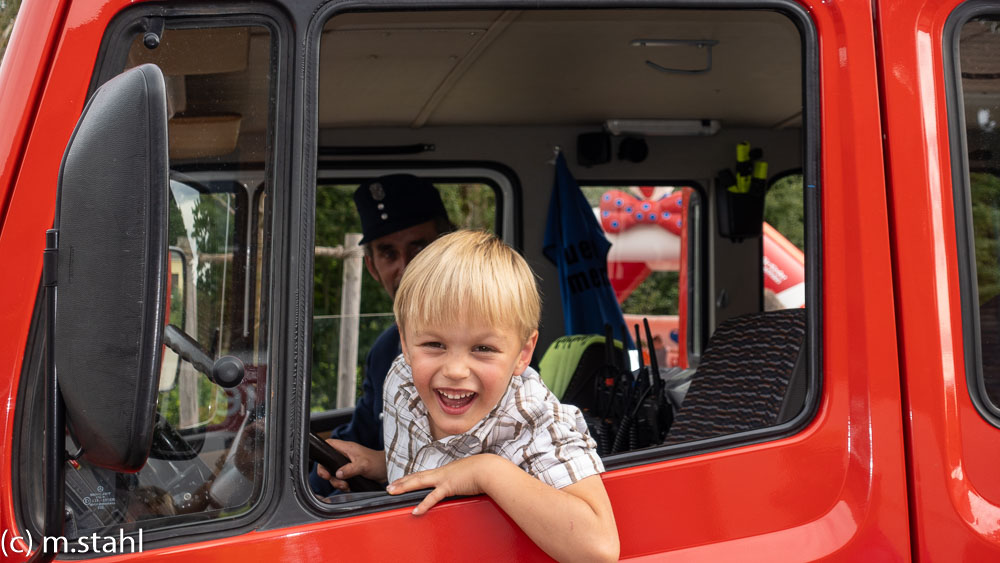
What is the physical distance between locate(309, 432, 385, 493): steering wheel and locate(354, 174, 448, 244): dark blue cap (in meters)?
1.08

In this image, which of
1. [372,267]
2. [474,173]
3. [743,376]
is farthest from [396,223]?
[474,173]

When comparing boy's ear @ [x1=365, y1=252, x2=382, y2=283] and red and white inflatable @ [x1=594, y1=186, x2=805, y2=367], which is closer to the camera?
boy's ear @ [x1=365, y1=252, x2=382, y2=283]

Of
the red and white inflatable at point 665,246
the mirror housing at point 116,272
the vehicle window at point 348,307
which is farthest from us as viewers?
the red and white inflatable at point 665,246

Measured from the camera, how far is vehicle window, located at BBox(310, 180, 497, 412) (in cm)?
394

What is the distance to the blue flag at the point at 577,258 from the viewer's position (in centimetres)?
380

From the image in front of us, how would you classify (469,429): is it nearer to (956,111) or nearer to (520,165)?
(956,111)

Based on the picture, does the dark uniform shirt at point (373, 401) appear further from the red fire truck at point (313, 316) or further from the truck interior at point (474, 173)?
the red fire truck at point (313, 316)

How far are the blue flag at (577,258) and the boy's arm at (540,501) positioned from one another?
8.44ft

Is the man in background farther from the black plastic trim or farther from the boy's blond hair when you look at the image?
the black plastic trim

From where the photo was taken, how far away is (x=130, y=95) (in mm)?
955

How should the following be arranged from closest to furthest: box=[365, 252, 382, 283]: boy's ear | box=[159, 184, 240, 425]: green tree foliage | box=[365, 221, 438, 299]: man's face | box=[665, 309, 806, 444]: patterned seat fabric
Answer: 1. box=[159, 184, 240, 425]: green tree foliage
2. box=[665, 309, 806, 444]: patterned seat fabric
3. box=[365, 221, 438, 299]: man's face
4. box=[365, 252, 382, 283]: boy's ear

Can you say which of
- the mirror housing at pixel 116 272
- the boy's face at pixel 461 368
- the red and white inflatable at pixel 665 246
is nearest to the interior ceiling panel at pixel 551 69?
the red and white inflatable at pixel 665 246

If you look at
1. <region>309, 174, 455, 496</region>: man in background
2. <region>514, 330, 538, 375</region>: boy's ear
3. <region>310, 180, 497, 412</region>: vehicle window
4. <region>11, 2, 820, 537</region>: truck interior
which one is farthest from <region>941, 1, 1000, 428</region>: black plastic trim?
<region>310, 180, 497, 412</region>: vehicle window

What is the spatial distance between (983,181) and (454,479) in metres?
0.89
